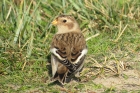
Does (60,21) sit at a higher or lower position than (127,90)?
higher

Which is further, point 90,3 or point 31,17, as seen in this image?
point 90,3

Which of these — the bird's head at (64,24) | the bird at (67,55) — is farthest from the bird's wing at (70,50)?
the bird's head at (64,24)

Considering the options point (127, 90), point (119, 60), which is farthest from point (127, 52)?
point (127, 90)

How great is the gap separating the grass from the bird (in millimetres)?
165

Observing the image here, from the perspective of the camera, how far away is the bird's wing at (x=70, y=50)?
5391 millimetres

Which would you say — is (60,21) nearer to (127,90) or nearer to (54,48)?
(54,48)

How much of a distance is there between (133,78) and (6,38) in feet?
6.53

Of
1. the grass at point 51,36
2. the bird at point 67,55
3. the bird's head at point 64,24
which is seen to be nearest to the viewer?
the bird at point 67,55

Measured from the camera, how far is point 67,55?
5461 millimetres

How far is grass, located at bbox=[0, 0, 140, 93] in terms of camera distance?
18.5 ft

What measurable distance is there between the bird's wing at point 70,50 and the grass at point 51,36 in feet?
0.91

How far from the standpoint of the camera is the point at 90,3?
7.48 metres

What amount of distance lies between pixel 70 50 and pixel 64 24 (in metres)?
0.91

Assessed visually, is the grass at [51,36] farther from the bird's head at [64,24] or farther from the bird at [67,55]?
the bird's head at [64,24]
